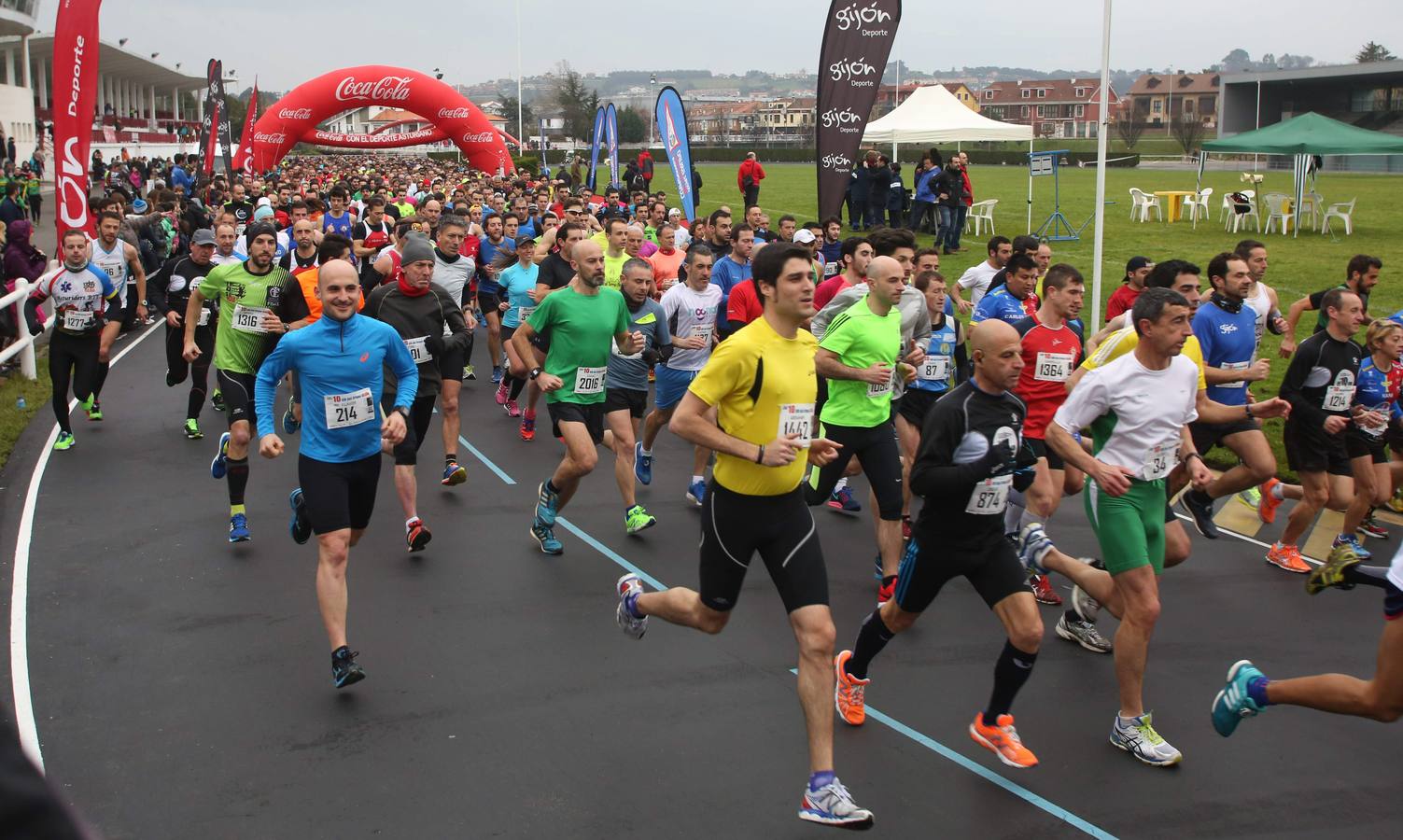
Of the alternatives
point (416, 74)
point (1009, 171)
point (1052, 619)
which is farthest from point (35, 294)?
point (1009, 171)

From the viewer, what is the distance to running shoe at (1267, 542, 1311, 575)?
7.91 metres

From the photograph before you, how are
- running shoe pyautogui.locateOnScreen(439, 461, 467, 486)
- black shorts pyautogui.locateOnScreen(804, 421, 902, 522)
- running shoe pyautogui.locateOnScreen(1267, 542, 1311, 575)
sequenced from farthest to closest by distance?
running shoe pyautogui.locateOnScreen(439, 461, 467, 486) → running shoe pyautogui.locateOnScreen(1267, 542, 1311, 575) → black shorts pyautogui.locateOnScreen(804, 421, 902, 522)

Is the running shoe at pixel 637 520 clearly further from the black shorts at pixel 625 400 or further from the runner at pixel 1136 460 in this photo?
the runner at pixel 1136 460

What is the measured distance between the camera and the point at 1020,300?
8375 millimetres

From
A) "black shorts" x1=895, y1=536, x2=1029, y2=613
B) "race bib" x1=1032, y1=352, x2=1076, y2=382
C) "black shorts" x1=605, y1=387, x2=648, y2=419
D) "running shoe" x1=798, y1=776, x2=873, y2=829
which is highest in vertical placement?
"race bib" x1=1032, y1=352, x2=1076, y2=382

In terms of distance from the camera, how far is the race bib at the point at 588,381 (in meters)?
8.16

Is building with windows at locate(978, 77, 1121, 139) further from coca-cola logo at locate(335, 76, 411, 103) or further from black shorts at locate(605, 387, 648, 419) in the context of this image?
black shorts at locate(605, 387, 648, 419)

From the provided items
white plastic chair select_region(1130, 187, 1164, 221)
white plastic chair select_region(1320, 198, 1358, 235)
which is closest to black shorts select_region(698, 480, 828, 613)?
white plastic chair select_region(1320, 198, 1358, 235)

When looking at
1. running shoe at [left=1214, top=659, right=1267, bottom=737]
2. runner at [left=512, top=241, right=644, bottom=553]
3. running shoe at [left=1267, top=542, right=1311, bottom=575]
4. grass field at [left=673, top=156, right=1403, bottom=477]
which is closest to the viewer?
running shoe at [left=1214, top=659, right=1267, bottom=737]

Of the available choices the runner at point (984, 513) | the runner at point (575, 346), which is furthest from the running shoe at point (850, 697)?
the runner at point (575, 346)

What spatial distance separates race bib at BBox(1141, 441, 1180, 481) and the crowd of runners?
0.01 metres

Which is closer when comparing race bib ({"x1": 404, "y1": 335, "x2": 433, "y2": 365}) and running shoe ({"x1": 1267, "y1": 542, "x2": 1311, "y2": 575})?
running shoe ({"x1": 1267, "y1": 542, "x2": 1311, "y2": 575})

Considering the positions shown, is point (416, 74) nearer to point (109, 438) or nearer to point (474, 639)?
point (109, 438)

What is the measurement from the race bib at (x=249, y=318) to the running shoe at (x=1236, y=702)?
705cm
